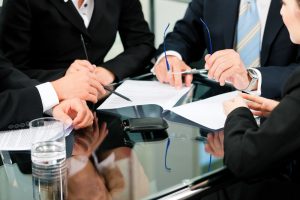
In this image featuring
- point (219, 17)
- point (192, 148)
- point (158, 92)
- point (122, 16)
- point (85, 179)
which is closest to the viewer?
point (85, 179)

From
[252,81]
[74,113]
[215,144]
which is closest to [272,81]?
[252,81]

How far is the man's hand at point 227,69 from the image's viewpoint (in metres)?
1.59

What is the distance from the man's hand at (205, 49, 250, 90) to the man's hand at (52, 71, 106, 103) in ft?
1.36

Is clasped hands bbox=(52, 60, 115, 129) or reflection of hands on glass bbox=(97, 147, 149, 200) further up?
clasped hands bbox=(52, 60, 115, 129)

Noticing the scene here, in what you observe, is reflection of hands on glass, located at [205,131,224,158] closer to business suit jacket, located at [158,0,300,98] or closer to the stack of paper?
the stack of paper

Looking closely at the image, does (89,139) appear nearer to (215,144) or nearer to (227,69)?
(215,144)

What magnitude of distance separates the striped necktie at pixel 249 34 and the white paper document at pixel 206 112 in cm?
41

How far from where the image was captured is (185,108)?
144 centimetres

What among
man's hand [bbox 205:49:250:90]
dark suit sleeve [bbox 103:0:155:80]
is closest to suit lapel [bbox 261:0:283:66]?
man's hand [bbox 205:49:250:90]

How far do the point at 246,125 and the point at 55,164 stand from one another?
486 mm

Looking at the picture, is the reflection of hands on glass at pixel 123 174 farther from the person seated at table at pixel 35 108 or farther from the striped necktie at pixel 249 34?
the striped necktie at pixel 249 34

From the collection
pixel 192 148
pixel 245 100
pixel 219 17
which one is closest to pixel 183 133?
pixel 192 148

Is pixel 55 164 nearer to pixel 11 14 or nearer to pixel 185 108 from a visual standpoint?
pixel 185 108

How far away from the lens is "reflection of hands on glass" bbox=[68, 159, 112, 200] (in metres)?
0.96
